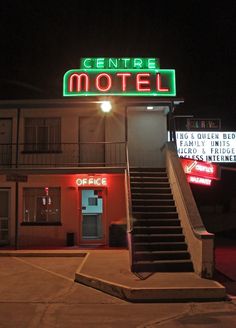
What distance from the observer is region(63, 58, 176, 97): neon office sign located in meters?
17.1

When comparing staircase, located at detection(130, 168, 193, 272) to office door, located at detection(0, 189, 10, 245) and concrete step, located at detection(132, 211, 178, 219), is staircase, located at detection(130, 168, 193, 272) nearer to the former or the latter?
concrete step, located at detection(132, 211, 178, 219)

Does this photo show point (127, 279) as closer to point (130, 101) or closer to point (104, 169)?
point (104, 169)

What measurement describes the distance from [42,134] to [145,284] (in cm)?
974

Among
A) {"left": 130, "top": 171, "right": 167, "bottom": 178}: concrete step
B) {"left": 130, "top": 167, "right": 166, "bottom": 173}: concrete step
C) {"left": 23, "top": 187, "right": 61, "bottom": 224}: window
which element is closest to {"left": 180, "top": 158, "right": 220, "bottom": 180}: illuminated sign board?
{"left": 130, "top": 167, "right": 166, "bottom": 173}: concrete step

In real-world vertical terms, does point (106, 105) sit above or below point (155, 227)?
above

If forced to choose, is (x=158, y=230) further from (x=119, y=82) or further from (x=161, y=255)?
(x=119, y=82)

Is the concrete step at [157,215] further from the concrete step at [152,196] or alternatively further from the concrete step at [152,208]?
the concrete step at [152,196]

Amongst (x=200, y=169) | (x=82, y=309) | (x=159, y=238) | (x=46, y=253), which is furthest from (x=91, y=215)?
(x=82, y=309)

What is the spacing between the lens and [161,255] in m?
11.8

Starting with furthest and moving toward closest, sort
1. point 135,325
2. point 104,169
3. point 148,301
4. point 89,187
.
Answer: point 89,187
point 104,169
point 148,301
point 135,325

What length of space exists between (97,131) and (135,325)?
11.3m

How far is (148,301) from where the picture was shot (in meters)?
8.95

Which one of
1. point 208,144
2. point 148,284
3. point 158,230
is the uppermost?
point 208,144

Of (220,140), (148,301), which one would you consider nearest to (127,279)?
(148,301)
